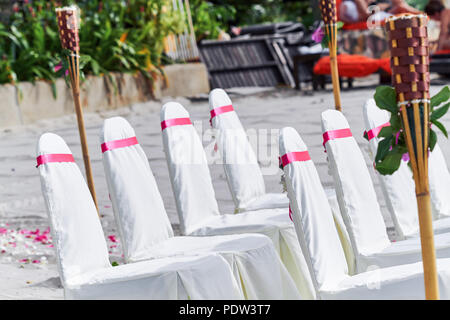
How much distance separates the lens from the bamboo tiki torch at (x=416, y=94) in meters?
1.91

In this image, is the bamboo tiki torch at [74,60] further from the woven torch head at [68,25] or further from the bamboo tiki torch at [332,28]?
the bamboo tiki torch at [332,28]

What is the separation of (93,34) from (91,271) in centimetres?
734

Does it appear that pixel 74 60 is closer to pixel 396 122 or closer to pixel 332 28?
pixel 332 28

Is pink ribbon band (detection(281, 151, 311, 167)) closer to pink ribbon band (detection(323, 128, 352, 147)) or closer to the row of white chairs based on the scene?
the row of white chairs

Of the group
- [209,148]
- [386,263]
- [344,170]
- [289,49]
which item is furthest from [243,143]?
[289,49]

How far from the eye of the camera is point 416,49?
6.29 ft

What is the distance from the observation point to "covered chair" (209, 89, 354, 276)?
407 cm

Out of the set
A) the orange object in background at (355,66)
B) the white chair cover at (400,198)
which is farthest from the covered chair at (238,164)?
the orange object in background at (355,66)

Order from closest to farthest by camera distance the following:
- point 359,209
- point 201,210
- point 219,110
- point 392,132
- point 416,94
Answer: point 416,94 < point 392,132 < point 359,209 < point 201,210 < point 219,110

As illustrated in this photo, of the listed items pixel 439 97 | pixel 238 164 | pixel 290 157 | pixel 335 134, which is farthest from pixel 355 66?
pixel 439 97

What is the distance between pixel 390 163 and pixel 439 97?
0.75ft

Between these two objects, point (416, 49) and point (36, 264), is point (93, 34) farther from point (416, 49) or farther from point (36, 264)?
point (416, 49)

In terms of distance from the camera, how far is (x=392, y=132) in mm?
2016

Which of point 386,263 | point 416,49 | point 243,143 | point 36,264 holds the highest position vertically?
point 416,49
